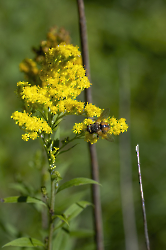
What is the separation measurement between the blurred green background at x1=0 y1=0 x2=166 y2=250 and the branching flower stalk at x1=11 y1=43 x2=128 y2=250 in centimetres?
216

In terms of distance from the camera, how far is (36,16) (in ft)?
19.2

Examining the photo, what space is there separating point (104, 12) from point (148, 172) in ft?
14.3

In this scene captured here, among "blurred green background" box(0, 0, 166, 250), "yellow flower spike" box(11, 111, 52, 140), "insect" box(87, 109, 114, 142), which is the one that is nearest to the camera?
"yellow flower spike" box(11, 111, 52, 140)

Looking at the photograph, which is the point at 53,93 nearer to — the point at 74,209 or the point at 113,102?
the point at 74,209

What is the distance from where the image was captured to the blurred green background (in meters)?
3.82

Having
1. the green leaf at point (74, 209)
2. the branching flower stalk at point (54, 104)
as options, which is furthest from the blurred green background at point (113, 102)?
the branching flower stalk at point (54, 104)

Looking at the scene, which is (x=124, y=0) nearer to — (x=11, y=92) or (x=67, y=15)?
(x=67, y=15)

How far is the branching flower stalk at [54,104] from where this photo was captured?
5.16 feet

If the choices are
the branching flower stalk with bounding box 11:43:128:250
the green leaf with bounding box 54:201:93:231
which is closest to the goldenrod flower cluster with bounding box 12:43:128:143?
the branching flower stalk with bounding box 11:43:128:250

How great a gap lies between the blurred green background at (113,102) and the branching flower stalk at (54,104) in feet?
7.08

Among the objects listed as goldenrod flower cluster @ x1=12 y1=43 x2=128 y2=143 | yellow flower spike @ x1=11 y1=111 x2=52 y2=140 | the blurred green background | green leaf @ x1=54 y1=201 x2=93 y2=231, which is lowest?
green leaf @ x1=54 y1=201 x2=93 y2=231

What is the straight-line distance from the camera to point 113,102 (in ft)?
17.4

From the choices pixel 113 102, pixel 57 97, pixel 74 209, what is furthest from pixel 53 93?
pixel 113 102

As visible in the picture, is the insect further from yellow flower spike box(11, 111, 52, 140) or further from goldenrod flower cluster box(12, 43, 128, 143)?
yellow flower spike box(11, 111, 52, 140)
